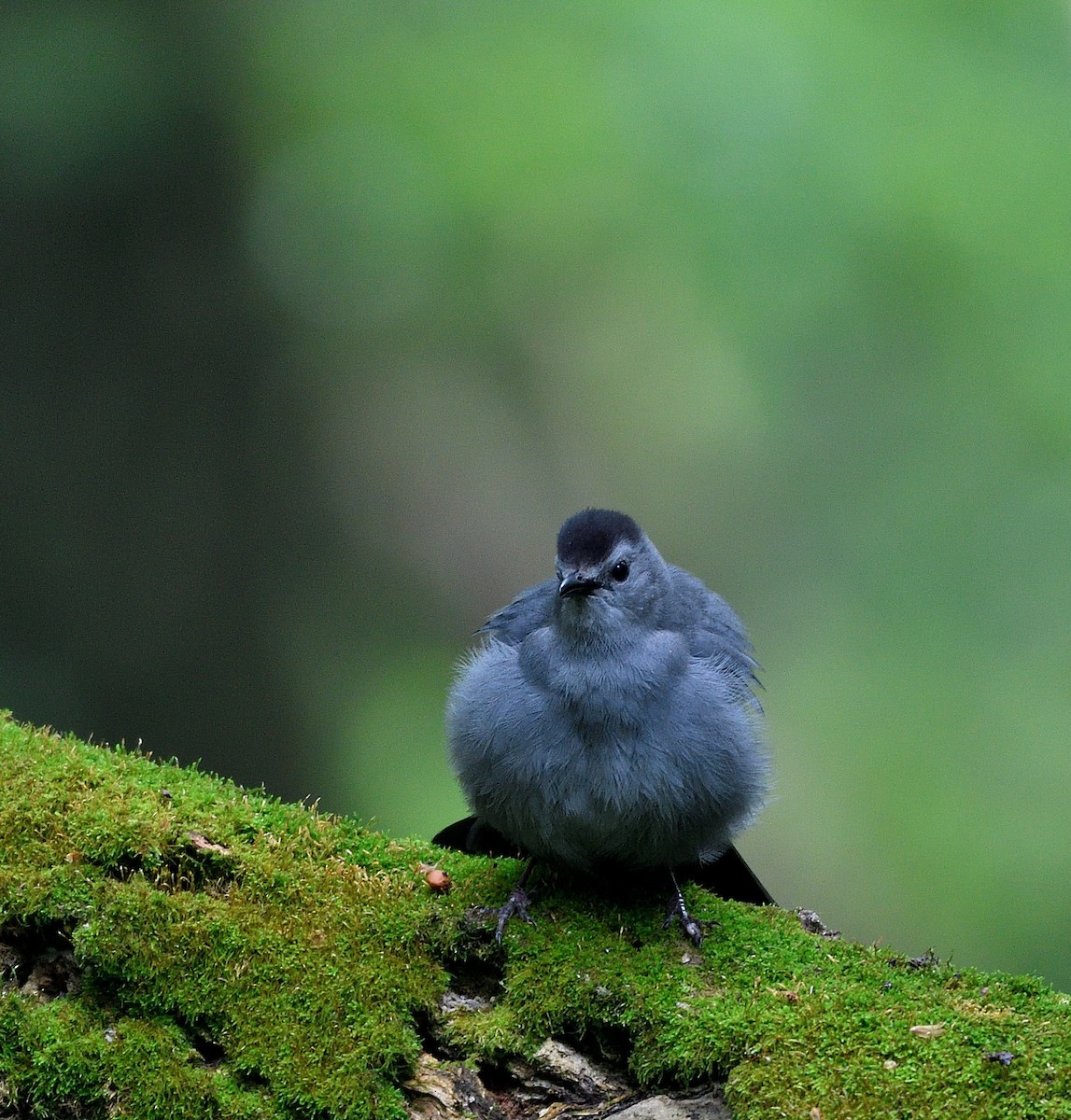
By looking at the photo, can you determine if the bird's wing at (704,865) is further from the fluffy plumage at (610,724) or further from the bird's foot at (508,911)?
the bird's foot at (508,911)

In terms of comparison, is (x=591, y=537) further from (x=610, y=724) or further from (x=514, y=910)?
(x=514, y=910)

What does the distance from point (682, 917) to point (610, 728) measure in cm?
62

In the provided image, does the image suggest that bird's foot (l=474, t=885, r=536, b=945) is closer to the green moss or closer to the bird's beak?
the green moss

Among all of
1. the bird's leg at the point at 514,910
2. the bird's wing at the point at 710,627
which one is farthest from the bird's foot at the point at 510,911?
the bird's wing at the point at 710,627

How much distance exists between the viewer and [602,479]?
748cm

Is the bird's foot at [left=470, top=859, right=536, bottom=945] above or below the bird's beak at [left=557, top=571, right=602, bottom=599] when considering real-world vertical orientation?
below

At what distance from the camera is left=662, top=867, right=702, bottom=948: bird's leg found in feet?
11.5

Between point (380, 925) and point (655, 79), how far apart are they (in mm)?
5184

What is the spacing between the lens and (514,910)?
11.5 ft

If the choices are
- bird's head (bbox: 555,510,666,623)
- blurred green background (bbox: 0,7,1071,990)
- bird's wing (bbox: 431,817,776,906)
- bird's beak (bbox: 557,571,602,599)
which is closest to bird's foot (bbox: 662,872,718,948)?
bird's wing (bbox: 431,817,776,906)

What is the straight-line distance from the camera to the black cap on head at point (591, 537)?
12.2ft

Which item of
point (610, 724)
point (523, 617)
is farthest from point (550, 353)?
point (610, 724)

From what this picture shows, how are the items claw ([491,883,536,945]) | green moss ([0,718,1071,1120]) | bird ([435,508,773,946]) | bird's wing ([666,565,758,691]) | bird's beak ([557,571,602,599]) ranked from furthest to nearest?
bird's wing ([666,565,758,691]) → bird's beak ([557,571,602,599]) → bird ([435,508,773,946]) → claw ([491,883,536,945]) → green moss ([0,718,1071,1120])

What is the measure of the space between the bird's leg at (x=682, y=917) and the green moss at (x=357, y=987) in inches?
1.5
